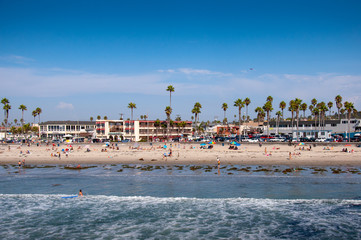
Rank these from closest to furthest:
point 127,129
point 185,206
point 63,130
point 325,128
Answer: point 185,206
point 325,128
point 127,129
point 63,130

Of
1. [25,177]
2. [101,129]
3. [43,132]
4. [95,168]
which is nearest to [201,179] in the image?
[95,168]

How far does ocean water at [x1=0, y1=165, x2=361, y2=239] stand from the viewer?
1855 centimetres

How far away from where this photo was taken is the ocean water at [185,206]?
18.5m

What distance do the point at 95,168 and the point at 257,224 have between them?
28020 millimetres

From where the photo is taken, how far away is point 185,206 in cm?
2327

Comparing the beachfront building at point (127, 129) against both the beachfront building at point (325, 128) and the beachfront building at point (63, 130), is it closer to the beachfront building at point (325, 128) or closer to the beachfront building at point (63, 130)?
the beachfront building at point (63, 130)

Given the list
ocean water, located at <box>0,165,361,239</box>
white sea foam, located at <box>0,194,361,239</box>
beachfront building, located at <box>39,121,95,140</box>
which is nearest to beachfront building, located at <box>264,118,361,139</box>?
ocean water, located at <box>0,165,361,239</box>

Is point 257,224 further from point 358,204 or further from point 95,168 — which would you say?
point 95,168

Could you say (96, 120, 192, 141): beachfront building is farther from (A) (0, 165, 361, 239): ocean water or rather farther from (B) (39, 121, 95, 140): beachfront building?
(A) (0, 165, 361, 239): ocean water

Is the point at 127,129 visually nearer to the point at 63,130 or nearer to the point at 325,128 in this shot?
the point at 63,130

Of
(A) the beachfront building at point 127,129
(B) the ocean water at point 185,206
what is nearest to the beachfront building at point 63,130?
(A) the beachfront building at point 127,129

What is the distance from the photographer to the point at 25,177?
35.1m

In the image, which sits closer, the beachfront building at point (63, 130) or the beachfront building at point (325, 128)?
the beachfront building at point (325, 128)

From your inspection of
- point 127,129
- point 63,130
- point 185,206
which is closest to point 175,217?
point 185,206
